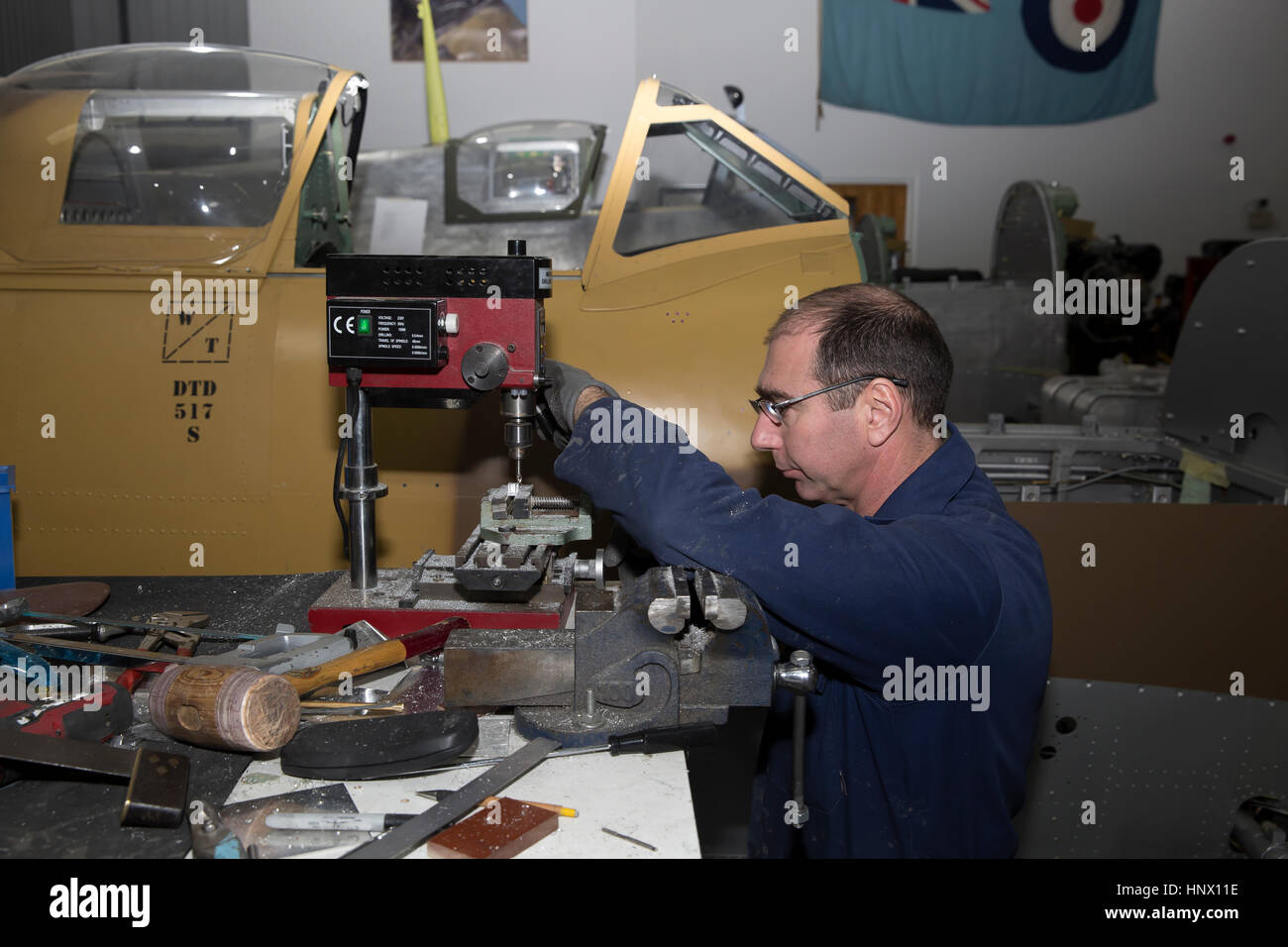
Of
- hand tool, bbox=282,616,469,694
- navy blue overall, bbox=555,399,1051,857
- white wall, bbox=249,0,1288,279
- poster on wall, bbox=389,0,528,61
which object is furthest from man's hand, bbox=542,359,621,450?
poster on wall, bbox=389,0,528,61

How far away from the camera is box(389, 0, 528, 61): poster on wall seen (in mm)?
7695

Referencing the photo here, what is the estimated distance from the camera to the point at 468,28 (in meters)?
7.72

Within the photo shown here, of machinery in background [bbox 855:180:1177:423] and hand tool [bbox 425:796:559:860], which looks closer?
hand tool [bbox 425:796:559:860]

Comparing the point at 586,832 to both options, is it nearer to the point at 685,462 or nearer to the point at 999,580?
the point at 685,462

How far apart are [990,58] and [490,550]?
27.7ft

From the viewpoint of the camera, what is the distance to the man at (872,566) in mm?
1320

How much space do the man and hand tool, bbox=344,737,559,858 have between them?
0.36 meters

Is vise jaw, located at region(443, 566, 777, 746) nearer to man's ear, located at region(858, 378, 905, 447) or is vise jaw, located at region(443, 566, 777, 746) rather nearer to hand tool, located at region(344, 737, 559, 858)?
hand tool, located at region(344, 737, 559, 858)

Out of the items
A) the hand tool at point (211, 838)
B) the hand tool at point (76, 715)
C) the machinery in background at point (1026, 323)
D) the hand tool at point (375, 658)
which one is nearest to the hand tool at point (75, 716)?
the hand tool at point (76, 715)

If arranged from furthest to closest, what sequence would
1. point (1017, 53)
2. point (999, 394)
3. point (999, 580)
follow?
point (1017, 53), point (999, 394), point (999, 580)

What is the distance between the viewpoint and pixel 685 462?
1.44m

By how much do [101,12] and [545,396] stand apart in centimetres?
653

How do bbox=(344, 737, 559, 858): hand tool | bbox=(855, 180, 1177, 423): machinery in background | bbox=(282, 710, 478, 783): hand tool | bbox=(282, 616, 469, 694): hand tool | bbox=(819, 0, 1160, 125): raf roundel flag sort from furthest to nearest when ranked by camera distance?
1. bbox=(819, 0, 1160, 125): raf roundel flag
2. bbox=(855, 180, 1177, 423): machinery in background
3. bbox=(282, 616, 469, 694): hand tool
4. bbox=(282, 710, 478, 783): hand tool
5. bbox=(344, 737, 559, 858): hand tool
